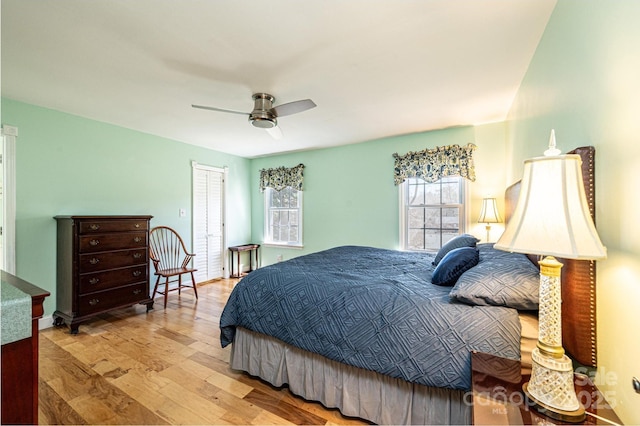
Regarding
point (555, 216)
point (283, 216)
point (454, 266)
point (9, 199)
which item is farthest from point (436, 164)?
point (9, 199)

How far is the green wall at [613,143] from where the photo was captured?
859mm

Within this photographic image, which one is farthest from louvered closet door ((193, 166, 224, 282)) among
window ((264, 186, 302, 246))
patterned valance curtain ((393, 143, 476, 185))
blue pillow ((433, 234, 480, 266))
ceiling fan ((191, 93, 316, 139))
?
blue pillow ((433, 234, 480, 266))

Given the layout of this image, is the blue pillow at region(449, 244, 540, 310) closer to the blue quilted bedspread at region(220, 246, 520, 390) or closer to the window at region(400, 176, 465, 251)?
the blue quilted bedspread at region(220, 246, 520, 390)

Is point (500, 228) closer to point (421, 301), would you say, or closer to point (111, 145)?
point (421, 301)

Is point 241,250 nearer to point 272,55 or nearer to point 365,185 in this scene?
point 365,185

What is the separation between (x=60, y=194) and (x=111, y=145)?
2.73 ft

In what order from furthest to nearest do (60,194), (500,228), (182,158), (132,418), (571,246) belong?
(182,158), (500,228), (60,194), (132,418), (571,246)

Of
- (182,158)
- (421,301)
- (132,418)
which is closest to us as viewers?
(421,301)

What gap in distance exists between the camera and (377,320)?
1.51m

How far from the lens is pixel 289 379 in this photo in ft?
5.98

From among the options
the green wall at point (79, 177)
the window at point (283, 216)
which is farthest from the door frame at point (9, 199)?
the window at point (283, 216)

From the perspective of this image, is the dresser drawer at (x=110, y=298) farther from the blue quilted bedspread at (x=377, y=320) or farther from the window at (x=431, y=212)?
the window at (x=431, y=212)

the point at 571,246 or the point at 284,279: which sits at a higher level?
the point at 571,246

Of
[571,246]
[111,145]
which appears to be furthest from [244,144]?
[571,246]
